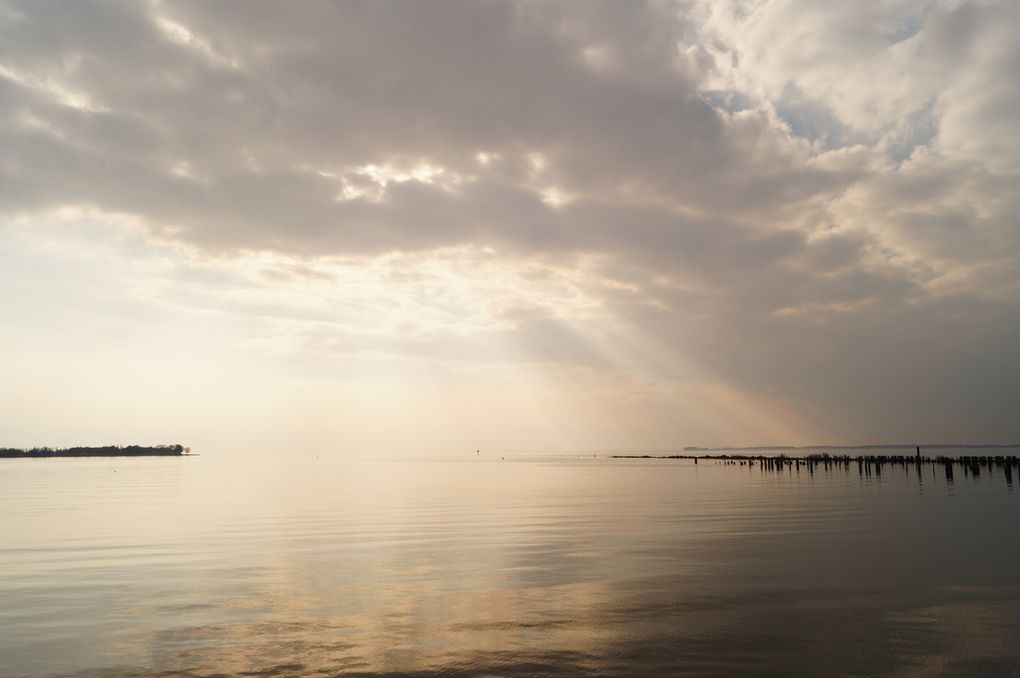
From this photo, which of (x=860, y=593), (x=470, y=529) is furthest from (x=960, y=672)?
(x=470, y=529)

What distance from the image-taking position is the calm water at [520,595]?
12922 mm

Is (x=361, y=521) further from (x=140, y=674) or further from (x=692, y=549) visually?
(x=140, y=674)

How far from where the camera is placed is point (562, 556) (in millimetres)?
24641

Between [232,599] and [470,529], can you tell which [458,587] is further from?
[470,529]

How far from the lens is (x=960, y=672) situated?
12031mm

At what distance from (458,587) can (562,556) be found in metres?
6.36

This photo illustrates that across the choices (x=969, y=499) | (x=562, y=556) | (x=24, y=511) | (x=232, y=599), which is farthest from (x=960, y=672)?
(x=24, y=511)

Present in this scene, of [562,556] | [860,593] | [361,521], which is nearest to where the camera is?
[860,593]

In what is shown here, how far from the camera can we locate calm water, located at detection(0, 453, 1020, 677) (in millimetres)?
12922

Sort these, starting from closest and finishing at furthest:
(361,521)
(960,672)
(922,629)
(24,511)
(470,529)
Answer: (960,672) < (922,629) < (470,529) < (361,521) < (24,511)

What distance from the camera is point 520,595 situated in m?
18.2

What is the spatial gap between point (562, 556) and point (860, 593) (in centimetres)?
1025

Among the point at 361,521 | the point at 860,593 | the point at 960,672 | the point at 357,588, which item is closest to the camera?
the point at 960,672

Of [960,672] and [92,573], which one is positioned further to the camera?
[92,573]
